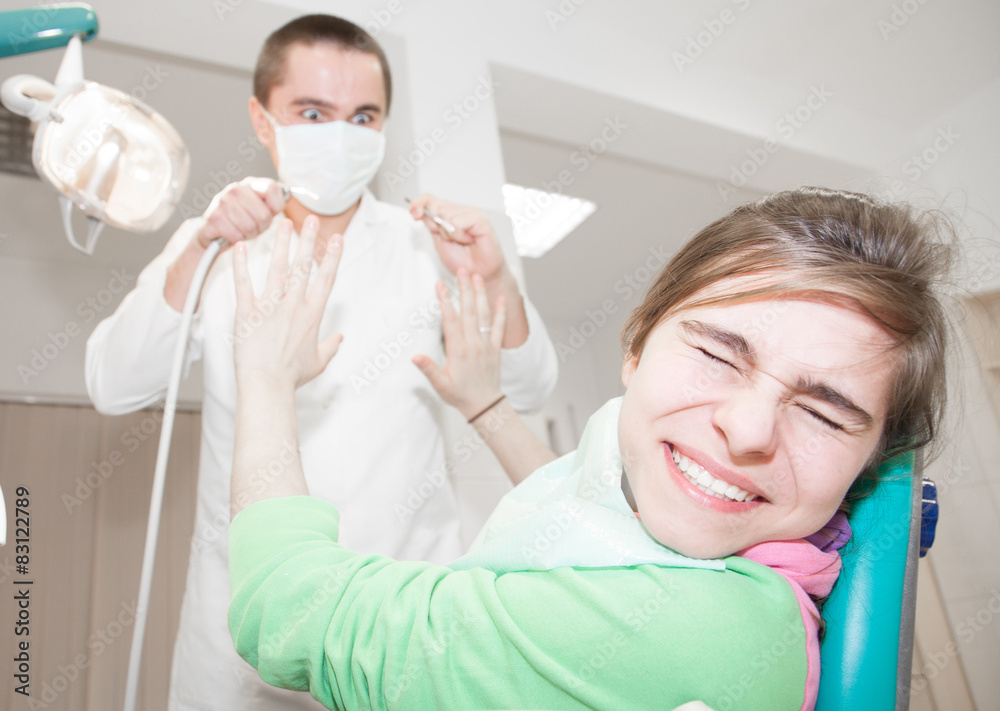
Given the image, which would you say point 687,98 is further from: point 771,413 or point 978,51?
point 771,413

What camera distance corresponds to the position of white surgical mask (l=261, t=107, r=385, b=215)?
1.41 metres

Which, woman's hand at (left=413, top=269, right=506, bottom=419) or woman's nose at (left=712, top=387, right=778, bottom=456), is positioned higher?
woman's hand at (left=413, top=269, right=506, bottom=419)

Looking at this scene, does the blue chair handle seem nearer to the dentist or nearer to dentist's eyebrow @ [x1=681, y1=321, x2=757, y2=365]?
Answer: the dentist

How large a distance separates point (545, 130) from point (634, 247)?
71.0 inches

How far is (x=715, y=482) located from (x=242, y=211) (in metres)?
0.83

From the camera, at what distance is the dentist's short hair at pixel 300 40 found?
1447 millimetres

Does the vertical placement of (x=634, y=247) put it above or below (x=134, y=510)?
above

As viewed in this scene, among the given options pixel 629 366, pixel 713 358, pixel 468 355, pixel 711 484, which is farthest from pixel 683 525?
pixel 468 355

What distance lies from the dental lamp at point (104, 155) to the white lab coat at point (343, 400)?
25cm

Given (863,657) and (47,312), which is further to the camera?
(47,312)

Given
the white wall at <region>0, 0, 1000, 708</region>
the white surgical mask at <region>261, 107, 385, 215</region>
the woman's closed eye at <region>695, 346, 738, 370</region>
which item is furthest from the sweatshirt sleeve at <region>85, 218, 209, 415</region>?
the woman's closed eye at <region>695, 346, 738, 370</region>

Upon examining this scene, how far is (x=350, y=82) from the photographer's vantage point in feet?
4.70

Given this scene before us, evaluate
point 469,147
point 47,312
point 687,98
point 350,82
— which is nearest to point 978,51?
point 687,98

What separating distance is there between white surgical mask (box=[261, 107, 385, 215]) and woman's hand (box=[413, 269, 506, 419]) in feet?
1.25
